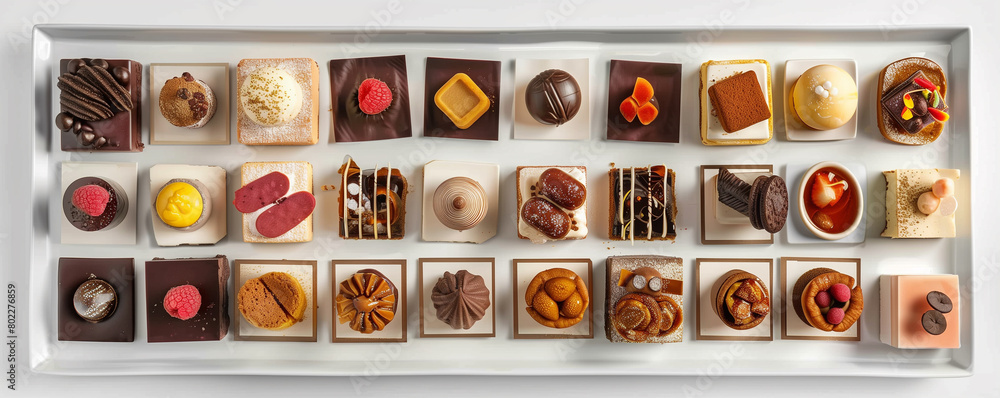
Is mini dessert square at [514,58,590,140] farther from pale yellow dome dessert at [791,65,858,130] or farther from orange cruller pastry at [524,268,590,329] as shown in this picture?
pale yellow dome dessert at [791,65,858,130]

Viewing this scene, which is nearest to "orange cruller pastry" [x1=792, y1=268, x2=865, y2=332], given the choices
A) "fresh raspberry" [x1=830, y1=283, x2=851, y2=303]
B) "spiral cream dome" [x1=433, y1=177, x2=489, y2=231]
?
"fresh raspberry" [x1=830, y1=283, x2=851, y2=303]

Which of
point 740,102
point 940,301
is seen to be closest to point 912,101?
point 740,102

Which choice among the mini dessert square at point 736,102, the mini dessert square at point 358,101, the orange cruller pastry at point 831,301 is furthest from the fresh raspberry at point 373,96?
the orange cruller pastry at point 831,301

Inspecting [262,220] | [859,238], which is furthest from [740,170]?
[262,220]

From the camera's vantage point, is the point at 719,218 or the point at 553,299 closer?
the point at 553,299

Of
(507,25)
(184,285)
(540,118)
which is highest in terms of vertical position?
(507,25)

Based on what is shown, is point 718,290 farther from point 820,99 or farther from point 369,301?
point 369,301
